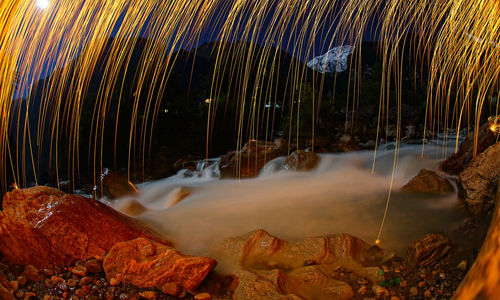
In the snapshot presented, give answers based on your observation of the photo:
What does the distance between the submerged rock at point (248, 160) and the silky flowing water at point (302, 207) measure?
0.37 metres

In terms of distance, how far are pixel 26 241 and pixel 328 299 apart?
2.85 meters

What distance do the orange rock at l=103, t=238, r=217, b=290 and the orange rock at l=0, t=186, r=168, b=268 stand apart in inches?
12.7

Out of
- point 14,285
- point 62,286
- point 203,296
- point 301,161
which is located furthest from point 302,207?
point 14,285

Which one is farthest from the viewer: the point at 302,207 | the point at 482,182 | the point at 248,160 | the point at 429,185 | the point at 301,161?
the point at 248,160

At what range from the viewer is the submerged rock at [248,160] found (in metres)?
7.97

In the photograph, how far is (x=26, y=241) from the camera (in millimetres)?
2871

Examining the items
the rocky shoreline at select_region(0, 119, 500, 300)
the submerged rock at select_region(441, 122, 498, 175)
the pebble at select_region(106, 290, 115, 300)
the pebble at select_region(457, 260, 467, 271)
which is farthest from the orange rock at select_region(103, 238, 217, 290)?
the submerged rock at select_region(441, 122, 498, 175)

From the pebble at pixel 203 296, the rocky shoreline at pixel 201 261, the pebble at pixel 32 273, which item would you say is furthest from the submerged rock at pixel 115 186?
the pebble at pixel 203 296

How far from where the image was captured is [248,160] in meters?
8.19

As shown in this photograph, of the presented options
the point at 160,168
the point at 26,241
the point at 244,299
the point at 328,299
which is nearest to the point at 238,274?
the point at 244,299

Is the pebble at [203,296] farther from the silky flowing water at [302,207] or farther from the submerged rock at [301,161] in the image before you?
the submerged rock at [301,161]

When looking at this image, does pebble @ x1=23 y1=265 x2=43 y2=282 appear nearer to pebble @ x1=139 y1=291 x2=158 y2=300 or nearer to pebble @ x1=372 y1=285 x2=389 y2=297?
pebble @ x1=139 y1=291 x2=158 y2=300

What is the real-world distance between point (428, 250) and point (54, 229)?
3.58 m

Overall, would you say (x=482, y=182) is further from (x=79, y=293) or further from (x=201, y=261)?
(x=79, y=293)
